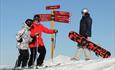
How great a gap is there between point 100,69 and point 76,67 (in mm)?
1106

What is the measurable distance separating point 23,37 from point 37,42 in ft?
2.20

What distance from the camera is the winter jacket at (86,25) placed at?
56.3ft

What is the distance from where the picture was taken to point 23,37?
50.2 feet

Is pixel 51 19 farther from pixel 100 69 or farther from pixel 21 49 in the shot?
pixel 100 69

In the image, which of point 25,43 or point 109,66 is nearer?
point 109,66

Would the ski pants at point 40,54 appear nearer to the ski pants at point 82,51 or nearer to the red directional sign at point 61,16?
the ski pants at point 82,51

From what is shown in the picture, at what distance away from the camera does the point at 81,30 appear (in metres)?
17.3

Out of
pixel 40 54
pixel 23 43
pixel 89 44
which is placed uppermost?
pixel 23 43

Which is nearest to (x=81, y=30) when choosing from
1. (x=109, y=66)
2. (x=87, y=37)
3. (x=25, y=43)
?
(x=87, y=37)

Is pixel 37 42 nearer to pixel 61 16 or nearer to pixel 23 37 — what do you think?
pixel 23 37

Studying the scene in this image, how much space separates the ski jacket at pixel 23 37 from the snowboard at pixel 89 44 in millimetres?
3153

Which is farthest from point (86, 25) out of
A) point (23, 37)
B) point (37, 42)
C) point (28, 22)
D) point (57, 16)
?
point (23, 37)

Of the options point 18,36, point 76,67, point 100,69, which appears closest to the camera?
point 100,69

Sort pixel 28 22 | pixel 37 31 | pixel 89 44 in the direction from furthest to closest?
pixel 89 44
pixel 37 31
pixel 28 22
